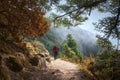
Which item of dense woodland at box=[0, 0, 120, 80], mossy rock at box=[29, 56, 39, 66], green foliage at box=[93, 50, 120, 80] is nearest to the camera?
dense woodland at box=[0, 0, 120, 80]

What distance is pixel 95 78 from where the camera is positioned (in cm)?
1280

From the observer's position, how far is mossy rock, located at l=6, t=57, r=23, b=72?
435 inches

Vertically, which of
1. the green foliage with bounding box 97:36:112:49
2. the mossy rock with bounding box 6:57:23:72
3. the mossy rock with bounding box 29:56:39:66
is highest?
the green foliage with bounding box 97:36:112:49

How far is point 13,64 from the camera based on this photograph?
11.3 metres

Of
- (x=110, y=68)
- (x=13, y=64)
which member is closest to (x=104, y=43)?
(x=110, y=68)

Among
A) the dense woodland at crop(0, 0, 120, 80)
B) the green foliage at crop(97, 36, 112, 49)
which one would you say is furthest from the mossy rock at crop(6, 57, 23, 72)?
the green foliage at crop(97, 36, 112, 49)

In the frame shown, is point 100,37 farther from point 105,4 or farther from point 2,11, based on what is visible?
point 2,11

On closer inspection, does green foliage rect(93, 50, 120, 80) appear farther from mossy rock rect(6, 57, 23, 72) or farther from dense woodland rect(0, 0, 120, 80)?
mossy rock rect(6, 57, 23, 72)

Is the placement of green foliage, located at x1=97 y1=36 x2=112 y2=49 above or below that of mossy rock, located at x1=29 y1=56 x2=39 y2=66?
above

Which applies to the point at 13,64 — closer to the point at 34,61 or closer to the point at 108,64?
the point at 34,61

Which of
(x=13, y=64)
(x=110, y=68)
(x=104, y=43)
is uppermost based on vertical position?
(x=104, y=43)

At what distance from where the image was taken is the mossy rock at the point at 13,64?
11050 millimetres

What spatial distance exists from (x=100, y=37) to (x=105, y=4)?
1.81 metres

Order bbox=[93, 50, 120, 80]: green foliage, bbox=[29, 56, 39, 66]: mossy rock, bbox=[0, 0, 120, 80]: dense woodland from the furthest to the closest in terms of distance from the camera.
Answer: bbox=[29, 56, 39, 66]: mossy rock → bbox=[93, 50, 120, 80]: green foliage → bbox=[0, 0, 120, 80]: dense woodland
